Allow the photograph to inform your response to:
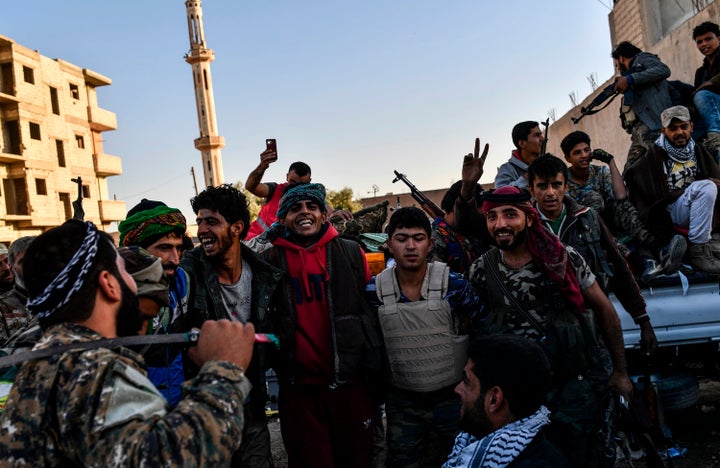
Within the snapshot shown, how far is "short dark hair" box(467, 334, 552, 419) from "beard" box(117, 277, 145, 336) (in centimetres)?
126

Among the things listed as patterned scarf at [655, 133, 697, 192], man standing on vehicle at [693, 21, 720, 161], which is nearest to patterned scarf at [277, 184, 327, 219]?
patterned scarf at [655, 133, 697, 192]

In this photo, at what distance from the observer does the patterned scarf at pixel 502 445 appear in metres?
2.05

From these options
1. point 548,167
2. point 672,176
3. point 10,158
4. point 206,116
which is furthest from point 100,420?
point 206,116

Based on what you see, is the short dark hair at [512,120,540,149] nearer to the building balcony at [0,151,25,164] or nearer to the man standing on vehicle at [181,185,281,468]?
the man standing on vehicle at [181,185,281,468]

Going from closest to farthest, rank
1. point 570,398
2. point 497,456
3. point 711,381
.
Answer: point 497,456 → point 570,398 → point 711,381

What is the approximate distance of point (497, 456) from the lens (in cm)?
206

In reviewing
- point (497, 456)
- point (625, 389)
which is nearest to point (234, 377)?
point (497, 456)

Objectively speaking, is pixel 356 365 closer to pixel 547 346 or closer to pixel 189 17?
pixel 547 346

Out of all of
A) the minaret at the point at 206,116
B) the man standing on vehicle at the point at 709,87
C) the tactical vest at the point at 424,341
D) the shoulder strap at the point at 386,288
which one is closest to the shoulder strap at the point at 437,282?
the tactical vest at the point at 424,341

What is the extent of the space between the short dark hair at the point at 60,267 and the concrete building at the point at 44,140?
3337cm

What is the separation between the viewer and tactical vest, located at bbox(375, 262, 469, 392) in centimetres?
320

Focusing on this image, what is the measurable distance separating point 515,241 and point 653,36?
32.4ft

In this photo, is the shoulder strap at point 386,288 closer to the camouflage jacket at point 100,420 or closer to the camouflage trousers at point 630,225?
the camouflage jacket at point 100,420

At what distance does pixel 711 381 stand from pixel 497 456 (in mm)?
5072
